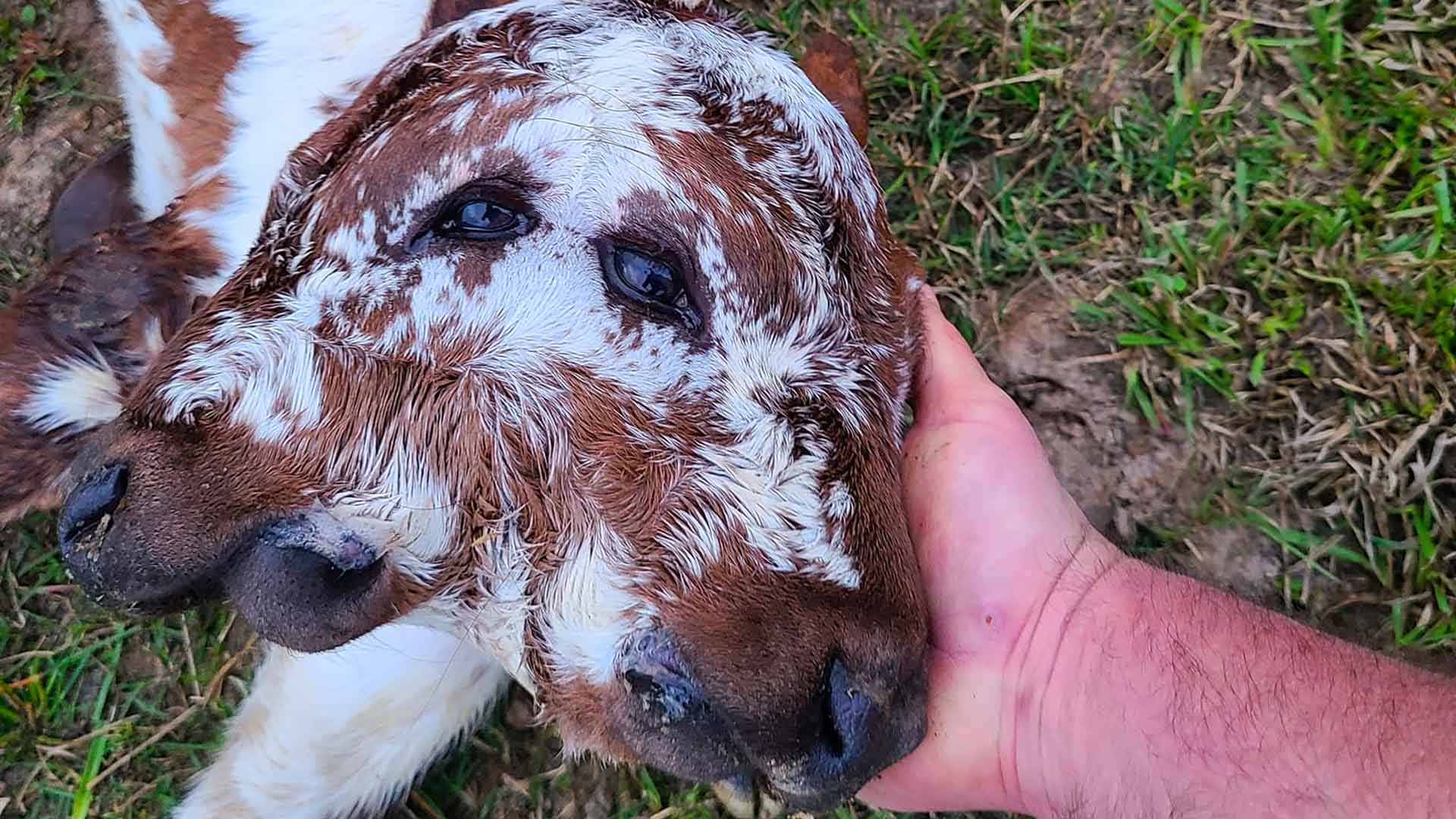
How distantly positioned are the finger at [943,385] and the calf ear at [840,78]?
583 millimetres

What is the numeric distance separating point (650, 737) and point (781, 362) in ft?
2.44

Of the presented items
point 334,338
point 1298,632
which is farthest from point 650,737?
point 1298,632

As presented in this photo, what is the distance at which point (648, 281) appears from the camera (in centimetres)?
216

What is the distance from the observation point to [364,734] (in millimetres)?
3273

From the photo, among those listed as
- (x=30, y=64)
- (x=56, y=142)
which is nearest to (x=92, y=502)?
(x=56, y=142)

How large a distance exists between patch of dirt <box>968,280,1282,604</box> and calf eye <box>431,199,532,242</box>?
86.7 inches

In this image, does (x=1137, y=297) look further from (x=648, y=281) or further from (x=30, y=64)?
(x=30, y=64)

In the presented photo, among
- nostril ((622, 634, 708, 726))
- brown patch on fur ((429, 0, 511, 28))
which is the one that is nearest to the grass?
brown patch on fur ((429, 0, 511, 28))

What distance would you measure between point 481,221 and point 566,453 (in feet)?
1.62

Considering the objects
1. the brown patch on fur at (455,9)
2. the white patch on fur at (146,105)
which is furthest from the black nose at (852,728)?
the white patch on fur at (146,105)

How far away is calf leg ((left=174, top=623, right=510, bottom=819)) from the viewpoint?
3.16 meters

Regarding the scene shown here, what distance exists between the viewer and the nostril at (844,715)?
1979 mm

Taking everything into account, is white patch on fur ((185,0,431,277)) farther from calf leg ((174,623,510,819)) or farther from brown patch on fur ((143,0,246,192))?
calf leg ((174,623,510,819))

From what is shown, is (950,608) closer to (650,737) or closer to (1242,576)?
(650,737)
